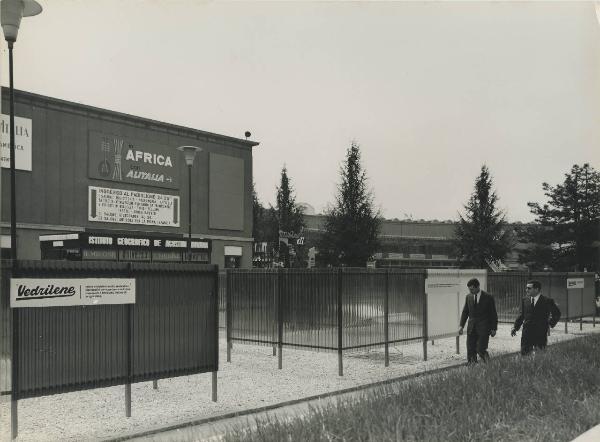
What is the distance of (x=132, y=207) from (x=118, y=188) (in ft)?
4.45

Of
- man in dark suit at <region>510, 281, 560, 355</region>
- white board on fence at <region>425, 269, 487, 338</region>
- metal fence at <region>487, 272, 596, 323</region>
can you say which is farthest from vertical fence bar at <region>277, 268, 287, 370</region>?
metal fence at <region>487, 272, 596, 323</region>

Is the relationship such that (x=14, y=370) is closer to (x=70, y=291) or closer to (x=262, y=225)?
(x=70, y=291)

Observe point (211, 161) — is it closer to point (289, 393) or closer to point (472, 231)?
point (472, 231)

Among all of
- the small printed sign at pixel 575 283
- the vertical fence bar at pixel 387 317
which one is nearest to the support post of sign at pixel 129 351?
the vertical fence bar at pixel 387 317

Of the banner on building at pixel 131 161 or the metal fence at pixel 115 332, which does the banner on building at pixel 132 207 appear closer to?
the banner on building at pixel 131 161

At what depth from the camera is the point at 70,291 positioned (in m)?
8.05

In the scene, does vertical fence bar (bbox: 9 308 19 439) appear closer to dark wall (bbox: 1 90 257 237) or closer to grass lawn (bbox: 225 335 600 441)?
grass lawn (bbox: 225 335 600 441)

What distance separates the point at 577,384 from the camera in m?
8.89

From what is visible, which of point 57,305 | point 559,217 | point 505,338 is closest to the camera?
point 57,305

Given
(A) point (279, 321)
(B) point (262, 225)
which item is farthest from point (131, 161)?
(B) point (262, 225)

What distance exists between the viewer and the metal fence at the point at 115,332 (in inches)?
300

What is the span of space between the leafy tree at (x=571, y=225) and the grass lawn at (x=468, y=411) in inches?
1123

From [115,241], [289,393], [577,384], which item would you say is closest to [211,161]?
[115,241]

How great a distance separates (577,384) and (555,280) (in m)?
14.2
